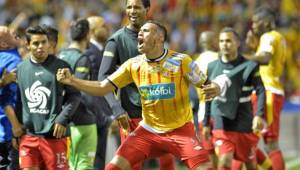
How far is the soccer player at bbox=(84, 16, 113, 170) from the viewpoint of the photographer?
12234 millimetres

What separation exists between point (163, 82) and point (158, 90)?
10 centimetres

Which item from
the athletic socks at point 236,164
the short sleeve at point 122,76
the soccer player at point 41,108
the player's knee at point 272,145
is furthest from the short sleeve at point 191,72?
the player's knee at point 272,145

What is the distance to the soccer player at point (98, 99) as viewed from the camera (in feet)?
40.1

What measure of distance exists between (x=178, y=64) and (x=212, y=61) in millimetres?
Answer: 3032

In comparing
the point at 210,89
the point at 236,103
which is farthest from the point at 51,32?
the point at 236,103

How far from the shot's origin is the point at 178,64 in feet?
30.1

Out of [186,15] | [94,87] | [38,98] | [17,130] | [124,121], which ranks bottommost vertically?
[17,130]

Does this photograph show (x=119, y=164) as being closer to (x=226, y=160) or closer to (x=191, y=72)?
(x=191, y=72)

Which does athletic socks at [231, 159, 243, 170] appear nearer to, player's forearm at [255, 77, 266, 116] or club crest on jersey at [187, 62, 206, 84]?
player's forearm at [255, 77, 266, 116]

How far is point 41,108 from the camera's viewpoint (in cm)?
987

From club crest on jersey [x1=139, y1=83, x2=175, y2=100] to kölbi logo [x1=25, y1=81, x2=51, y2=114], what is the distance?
1276 mm

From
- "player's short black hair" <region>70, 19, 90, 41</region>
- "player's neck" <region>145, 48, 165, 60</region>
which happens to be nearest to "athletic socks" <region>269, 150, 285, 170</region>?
"player's short black hair" <region>70, 19, 90, 41</region>

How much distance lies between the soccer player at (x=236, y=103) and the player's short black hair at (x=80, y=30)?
184cm

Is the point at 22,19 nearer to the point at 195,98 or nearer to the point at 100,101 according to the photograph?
the point at 195,98
